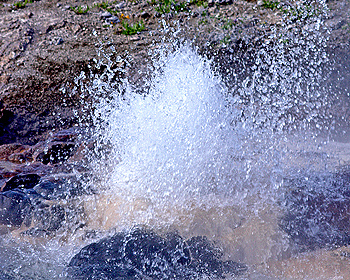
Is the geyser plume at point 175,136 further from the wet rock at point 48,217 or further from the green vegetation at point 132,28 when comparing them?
the green vegetation at point 132,28

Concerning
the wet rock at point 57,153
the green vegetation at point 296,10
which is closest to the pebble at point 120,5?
the green vegetation at point 296,10

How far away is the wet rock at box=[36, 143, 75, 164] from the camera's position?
3.91m

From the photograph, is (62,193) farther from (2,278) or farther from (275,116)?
(275,116)

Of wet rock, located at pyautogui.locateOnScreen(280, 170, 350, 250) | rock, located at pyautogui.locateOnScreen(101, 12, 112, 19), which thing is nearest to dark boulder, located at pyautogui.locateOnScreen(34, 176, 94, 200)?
wet rock, located at pyautogui.locateOnScreen(280, 170, 350, 250)

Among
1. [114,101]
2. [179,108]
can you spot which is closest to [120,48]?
[114,101]

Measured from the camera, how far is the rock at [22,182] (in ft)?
11.1

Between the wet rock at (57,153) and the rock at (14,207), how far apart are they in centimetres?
65

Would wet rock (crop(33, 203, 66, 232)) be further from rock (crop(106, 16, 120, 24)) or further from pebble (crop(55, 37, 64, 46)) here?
rock (crop(106, 16, 120, 24))

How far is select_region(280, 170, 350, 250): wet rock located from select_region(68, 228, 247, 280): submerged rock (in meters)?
0.68

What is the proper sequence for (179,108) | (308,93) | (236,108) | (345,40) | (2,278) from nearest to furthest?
(2,278) < (179,108) < (236,108) < (308,93) < (345,40)

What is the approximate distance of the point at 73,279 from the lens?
2473 mm

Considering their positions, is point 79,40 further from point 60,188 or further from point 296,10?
point 296,10

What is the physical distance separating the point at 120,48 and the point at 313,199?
152 inches

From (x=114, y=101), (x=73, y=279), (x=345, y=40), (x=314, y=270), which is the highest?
(x=345, y=40)
